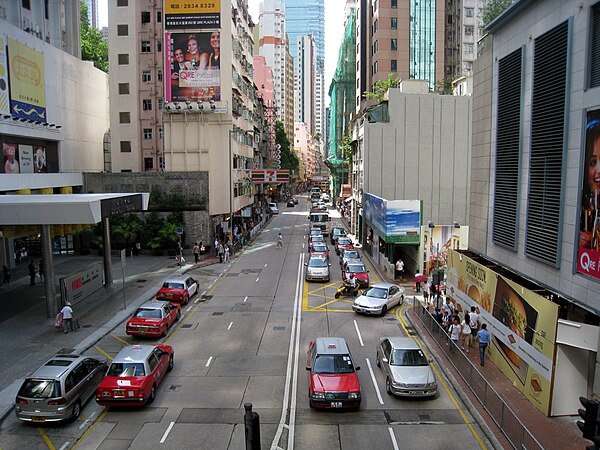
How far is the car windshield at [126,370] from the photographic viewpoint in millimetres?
15959

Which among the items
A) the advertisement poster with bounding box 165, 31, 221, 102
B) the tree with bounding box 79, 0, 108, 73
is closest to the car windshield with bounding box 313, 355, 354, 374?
the advertisement poster with bounding box 165, 31, 221, 102

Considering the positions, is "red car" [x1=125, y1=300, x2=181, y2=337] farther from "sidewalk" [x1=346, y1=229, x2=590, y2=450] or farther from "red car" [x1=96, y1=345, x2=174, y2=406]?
"sidewalk" [x1=346, y1=229, x2=590, y2=450]

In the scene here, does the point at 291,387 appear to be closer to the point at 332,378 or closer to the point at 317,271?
the point at 332,378

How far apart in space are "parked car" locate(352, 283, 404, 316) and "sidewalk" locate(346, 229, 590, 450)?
556cm

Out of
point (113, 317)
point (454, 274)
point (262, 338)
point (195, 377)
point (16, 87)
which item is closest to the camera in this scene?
point (195, 377)

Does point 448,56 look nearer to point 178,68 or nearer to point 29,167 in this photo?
point 178,68

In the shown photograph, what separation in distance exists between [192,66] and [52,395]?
4118 centimetres

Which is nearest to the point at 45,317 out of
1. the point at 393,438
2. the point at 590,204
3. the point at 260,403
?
the point at 260,403

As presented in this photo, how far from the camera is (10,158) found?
38.0m

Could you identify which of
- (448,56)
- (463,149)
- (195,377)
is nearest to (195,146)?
(463,149)

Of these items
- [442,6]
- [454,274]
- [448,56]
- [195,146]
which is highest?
[442,6]

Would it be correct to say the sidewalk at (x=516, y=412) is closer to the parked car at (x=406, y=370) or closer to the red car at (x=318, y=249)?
the parked car at (x=406, y=370)

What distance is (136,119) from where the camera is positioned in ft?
182

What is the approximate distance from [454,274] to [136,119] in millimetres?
40797
